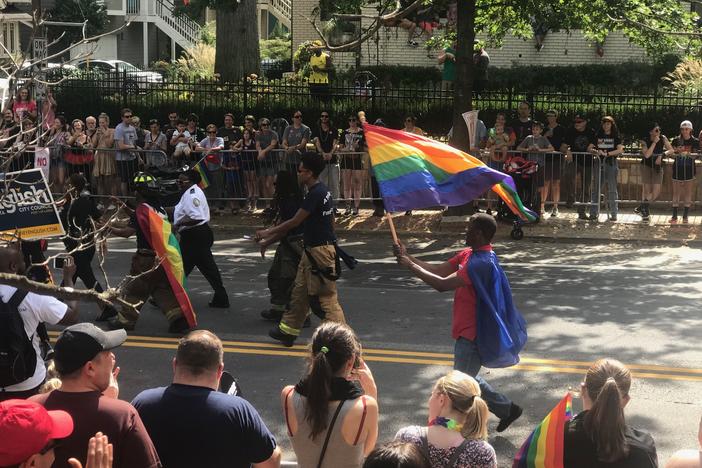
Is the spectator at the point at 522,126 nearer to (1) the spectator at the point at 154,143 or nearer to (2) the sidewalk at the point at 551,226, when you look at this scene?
(2) the sidewalk at the point at 551,226

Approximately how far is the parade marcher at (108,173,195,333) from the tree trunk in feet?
48.7

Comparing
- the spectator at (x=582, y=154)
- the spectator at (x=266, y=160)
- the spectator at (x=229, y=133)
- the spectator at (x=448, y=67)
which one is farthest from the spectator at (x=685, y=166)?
the spectator at (x=229, y=133)

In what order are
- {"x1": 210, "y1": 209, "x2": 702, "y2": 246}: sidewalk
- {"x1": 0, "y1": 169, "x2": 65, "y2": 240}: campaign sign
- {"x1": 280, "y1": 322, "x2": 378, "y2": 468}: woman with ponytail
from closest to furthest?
{"x1": 280, "y1": 322, "x2": 378, "y2": 468}: woman with ponytail < {"x1": 0, "y1": 169, "x2": 65, "y2": 240}: campaign sign < {"x1": 210, "y1": 209, "x2": 702, "y2": 246}: sidewalk

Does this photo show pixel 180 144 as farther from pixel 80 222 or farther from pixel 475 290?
pixel 475 290

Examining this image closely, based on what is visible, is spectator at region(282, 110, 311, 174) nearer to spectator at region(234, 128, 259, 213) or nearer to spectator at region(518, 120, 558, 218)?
spectator at region(234, 128, 259, 213)

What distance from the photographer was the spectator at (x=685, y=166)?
17.1 metres

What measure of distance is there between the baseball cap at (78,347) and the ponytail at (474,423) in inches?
65.8

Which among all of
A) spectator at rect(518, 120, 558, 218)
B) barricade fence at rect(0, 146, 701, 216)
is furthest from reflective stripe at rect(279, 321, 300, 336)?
spectator at rect(518, 120, 558, 218)

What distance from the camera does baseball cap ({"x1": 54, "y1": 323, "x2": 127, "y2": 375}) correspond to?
4.45 meters

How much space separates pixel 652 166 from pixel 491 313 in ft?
36.5

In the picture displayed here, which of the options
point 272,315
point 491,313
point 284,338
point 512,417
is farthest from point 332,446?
point 272,315

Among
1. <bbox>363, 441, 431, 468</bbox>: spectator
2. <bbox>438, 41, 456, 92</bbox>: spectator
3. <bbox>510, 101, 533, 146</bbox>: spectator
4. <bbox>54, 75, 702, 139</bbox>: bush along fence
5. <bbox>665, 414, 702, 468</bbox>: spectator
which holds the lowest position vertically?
<bbox>665, 414, 702, 468</bbox>: spectator

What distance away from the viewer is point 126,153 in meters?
18.9

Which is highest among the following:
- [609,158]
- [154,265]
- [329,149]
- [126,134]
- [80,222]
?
[126,134]
